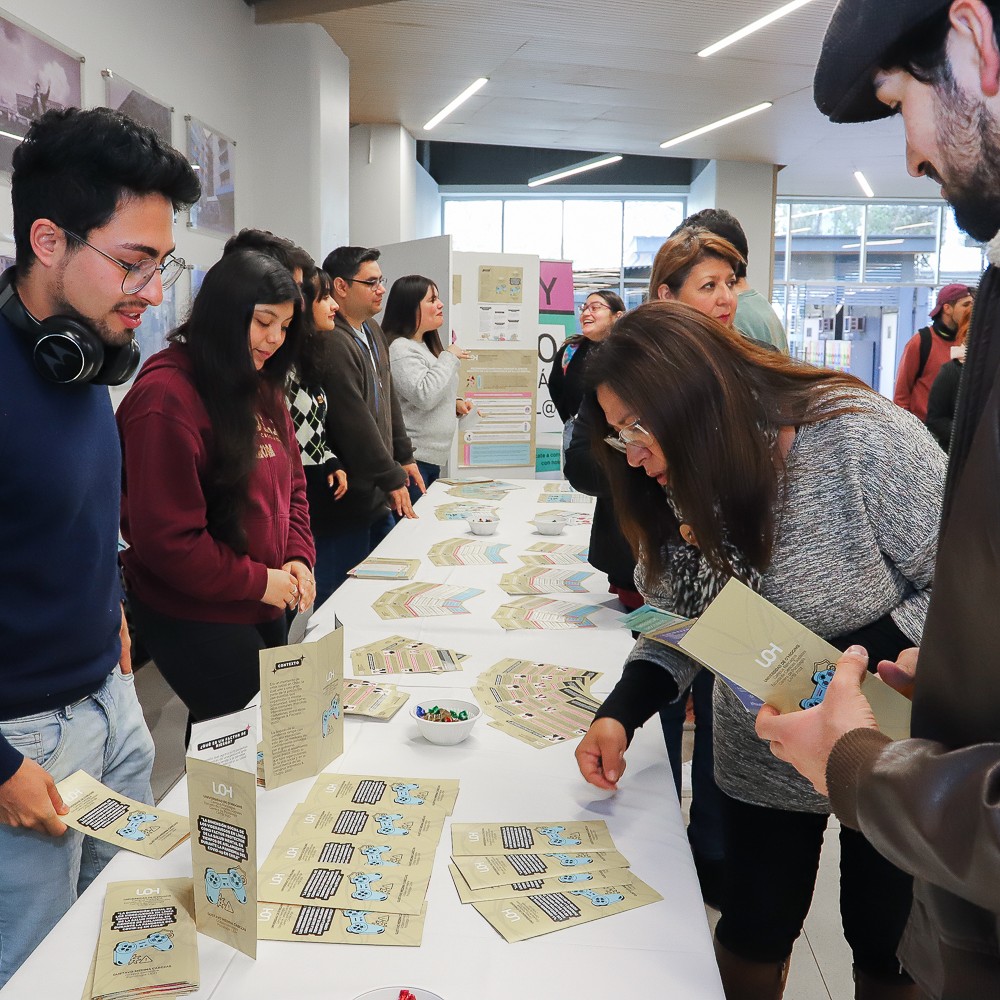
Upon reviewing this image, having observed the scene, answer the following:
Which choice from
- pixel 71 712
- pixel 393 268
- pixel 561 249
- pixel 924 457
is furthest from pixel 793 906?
pixel 561 249

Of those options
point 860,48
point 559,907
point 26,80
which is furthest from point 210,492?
point 26,80

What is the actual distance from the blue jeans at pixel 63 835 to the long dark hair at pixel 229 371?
513mm

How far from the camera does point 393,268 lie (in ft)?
22.7

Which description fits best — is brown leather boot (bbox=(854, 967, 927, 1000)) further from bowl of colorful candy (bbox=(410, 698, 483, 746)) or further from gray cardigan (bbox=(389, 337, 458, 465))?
gray cardigan (bbox=(389, 337, 458, 465))

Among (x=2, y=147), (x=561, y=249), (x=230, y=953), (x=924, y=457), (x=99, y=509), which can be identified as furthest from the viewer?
(x=561, y=249)

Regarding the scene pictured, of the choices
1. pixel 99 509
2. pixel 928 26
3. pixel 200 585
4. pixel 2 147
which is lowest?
pixel 200 585

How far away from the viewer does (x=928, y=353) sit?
5.14m

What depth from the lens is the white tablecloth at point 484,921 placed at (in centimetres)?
97

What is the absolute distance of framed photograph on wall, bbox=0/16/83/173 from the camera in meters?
2.93

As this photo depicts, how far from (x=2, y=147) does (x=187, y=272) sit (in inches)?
58.9

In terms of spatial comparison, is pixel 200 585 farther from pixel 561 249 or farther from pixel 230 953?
pixel 561 249

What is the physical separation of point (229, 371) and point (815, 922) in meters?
1.94

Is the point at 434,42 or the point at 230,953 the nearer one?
the point at 230,953

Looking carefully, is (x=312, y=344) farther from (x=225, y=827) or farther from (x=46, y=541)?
(x=225, y=827)
